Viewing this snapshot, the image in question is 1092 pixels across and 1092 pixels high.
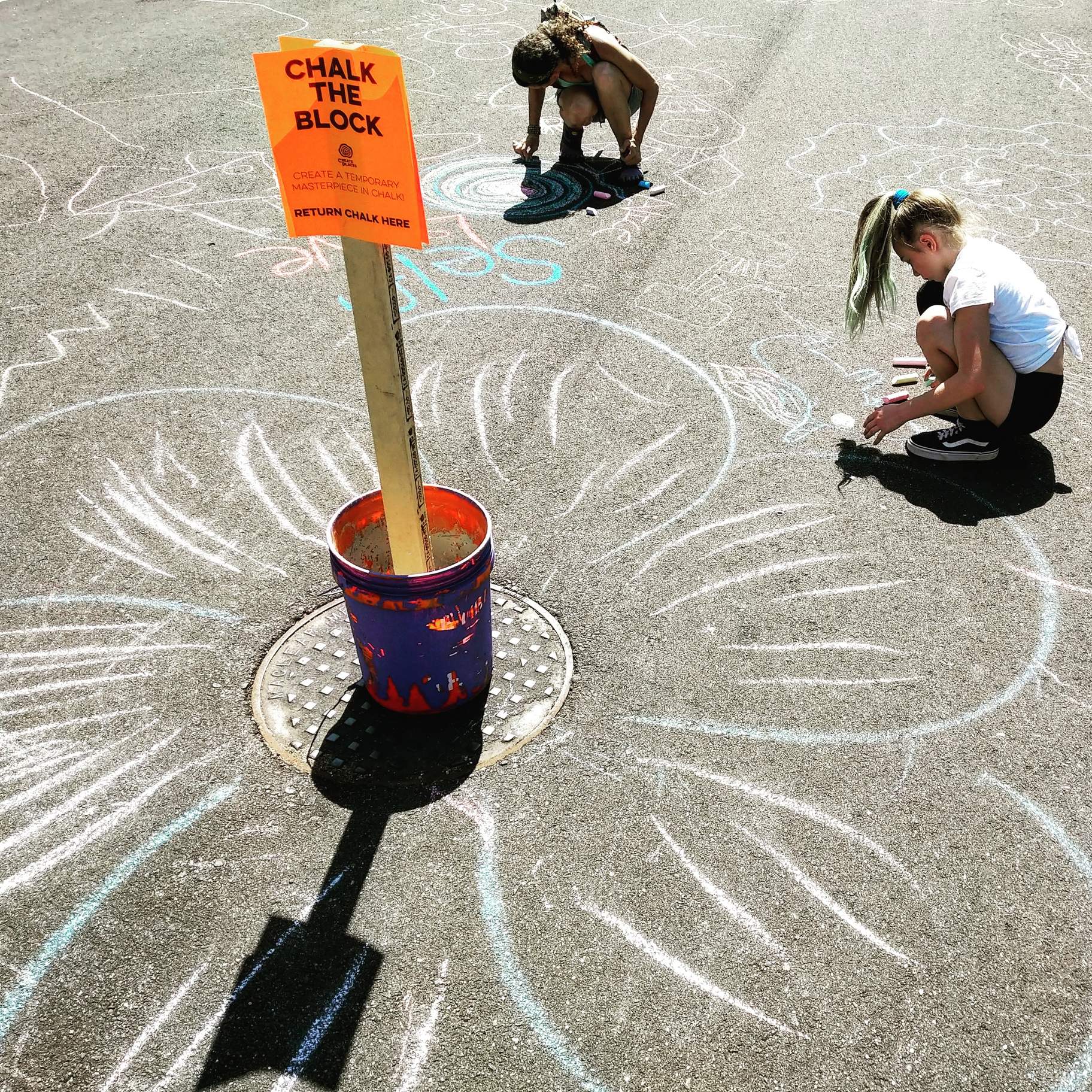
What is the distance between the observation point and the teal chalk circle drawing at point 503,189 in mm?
6395

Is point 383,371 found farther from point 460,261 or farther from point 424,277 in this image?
point 460,261

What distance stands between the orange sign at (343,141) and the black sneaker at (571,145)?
5.04m

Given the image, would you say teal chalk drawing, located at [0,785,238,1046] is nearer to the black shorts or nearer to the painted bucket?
the painted bucket

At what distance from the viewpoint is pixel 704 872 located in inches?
108

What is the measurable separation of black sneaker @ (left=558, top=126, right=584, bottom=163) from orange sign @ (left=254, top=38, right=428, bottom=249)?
5043 mm

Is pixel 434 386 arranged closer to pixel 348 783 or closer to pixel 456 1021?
pixel 348 783

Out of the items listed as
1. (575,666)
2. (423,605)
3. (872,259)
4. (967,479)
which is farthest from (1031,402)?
(423,605)

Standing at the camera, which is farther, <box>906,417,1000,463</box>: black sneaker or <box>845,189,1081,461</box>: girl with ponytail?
<box>906,417,1000,463</box>: black sneaker

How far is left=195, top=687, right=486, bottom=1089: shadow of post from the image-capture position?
2.34m

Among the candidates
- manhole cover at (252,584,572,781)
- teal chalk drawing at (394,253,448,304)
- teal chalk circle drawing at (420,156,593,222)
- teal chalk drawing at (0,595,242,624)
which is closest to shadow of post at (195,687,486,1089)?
manhole cover at (252,584,572,781)

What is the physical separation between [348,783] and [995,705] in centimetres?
213

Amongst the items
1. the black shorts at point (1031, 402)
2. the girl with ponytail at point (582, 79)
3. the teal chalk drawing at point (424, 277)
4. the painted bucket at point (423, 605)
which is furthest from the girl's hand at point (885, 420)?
the girl with ponytail at point (582, 79)

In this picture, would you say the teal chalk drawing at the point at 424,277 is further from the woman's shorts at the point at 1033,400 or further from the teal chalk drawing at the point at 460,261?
the woman's shorts at the point at 1033,400

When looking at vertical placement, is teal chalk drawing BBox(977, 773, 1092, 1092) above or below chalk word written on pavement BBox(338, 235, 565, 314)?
below
